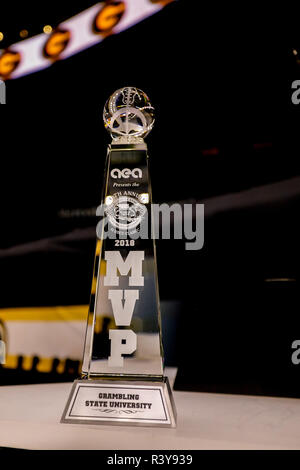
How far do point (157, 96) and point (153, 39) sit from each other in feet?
0.87

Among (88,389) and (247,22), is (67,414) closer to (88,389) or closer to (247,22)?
(88,389)

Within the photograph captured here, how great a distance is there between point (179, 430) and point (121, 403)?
0.61ft

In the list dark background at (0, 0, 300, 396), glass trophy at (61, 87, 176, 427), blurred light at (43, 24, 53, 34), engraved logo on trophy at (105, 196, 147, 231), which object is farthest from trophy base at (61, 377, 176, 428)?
blurred light at (43, 24, 53, 34)

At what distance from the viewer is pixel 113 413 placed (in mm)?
1225

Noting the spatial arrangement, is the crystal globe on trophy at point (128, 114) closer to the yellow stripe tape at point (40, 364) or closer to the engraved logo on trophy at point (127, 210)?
the engraved logo on trophy at point (127, 210)

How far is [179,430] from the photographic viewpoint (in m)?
1.17

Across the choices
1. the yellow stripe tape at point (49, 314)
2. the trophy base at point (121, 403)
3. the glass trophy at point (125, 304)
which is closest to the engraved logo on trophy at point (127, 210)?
the glass trophy at point (125, 304)

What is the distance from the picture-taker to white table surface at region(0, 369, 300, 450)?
1.08m

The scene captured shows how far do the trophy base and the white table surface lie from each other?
25 mm

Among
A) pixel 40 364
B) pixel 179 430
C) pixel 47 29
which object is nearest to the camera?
pixel 179 430

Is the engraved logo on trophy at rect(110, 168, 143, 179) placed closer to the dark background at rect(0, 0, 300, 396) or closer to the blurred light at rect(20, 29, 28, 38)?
the dark background at rect(0, 0, 300, 396)

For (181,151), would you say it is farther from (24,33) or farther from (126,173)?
(24,33)

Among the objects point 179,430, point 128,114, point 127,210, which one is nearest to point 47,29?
point 128,114
